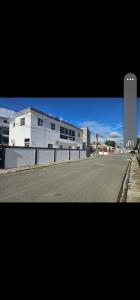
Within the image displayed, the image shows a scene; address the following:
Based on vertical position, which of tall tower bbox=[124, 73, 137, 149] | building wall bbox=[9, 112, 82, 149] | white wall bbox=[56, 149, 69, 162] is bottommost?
white wall bbox=[56, 149, 69, 162]

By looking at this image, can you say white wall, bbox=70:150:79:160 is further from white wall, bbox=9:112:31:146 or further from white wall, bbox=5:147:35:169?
white wall, bbox=5:147:35:169

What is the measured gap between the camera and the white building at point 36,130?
30586 millimetres

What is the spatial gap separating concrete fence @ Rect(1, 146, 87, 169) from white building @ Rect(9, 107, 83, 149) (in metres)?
2.82

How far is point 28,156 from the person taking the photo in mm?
24297

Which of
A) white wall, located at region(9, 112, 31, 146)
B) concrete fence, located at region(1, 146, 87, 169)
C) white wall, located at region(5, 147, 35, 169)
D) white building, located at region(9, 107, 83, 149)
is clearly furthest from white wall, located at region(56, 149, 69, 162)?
white wall, located at region(5, 147, 35, 169)

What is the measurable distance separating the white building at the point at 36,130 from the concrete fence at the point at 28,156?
2816 mm

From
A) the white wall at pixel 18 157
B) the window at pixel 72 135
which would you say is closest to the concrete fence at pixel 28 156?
the white wall at pixel 18 157

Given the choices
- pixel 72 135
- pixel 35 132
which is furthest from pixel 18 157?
Result: pixel 72 135

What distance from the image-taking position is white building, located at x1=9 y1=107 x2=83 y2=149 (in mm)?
30586

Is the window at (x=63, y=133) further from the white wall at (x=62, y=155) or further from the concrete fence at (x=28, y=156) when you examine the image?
the concrete fence at (x=28, y=156)

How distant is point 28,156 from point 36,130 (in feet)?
25.7

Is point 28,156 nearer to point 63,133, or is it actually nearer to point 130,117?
point 63,133
